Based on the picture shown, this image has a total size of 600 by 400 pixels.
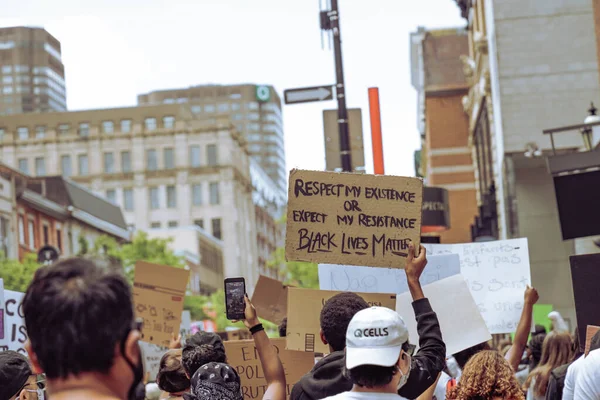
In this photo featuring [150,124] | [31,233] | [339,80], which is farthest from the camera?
[150,124]

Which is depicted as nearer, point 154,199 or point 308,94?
point 308,94

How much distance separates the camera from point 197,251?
105938 mm

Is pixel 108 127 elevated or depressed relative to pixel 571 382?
elevated

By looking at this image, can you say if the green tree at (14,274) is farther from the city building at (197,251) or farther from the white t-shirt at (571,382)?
the white t-shirt at (571,382)

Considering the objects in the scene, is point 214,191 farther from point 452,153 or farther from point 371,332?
point 371,332

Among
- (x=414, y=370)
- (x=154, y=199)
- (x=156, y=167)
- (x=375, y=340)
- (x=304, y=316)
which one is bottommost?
(x=414, y=370)

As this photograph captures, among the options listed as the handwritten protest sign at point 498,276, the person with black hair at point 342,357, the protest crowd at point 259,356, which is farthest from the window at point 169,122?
the person with black hair at point 342,357

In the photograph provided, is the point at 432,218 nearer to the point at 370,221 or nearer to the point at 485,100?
the point at 485,100

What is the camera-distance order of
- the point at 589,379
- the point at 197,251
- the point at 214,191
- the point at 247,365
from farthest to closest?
the point at 214,191 → the point at 197,251 → the point at 247,365 → the point at 589,379

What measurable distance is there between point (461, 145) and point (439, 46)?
22.9ft

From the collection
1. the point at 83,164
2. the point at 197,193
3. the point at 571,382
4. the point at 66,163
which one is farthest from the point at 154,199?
the point at 571,382

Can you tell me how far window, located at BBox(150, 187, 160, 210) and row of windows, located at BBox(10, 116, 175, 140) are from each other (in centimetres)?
614

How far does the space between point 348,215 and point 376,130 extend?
22.7 ft

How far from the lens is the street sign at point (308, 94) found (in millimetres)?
14666
